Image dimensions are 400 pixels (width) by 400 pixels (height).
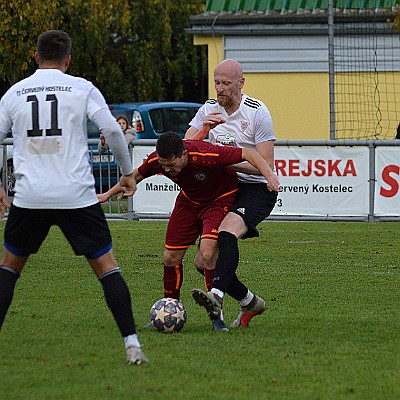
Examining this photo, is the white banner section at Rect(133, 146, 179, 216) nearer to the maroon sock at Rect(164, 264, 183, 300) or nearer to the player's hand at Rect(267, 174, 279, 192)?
the maroon sock at Rect(164, 264, 183, 300)

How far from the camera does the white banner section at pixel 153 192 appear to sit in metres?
18.3

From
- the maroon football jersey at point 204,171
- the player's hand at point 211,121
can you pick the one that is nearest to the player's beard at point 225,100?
the player's hand at point 211,121

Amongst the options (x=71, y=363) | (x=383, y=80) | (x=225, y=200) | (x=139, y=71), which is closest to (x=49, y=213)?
(x=71, y=363)

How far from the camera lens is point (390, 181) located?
690 inches

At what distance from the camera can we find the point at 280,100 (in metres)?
25.3

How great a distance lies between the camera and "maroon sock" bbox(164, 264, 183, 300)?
843cm

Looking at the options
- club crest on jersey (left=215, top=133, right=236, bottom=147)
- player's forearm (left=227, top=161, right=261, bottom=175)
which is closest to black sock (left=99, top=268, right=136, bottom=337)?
player's forearm (left=227, top=161, right=261, bottom=175)

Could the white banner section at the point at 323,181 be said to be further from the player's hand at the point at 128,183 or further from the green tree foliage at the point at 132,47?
the green tree foliage at the point at 132,47

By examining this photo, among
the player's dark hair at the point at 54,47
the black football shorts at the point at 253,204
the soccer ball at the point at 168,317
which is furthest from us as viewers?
the black football shorts at the point at 253,204

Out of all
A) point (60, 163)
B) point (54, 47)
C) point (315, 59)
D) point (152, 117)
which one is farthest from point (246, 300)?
point (315, 59)

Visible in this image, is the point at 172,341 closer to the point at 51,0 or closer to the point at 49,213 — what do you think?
the point at 49,213

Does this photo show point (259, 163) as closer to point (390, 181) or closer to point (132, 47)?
point (390, 181)

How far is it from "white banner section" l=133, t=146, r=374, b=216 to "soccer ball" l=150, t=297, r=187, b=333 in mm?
9785

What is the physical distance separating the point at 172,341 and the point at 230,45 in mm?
18202
